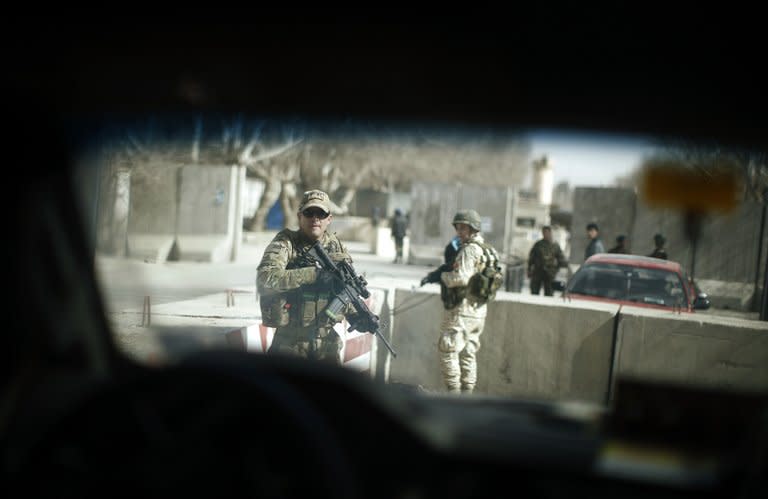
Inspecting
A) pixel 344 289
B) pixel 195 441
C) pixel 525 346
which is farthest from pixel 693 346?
pixel 195 441

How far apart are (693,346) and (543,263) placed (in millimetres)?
6836

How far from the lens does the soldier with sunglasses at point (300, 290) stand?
523 cm

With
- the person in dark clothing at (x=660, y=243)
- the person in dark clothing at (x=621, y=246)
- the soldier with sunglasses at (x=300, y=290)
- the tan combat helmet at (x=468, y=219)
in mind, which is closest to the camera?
the person in dark clothing at (x=660, y=243)

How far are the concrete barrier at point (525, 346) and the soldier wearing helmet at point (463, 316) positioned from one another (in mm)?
527

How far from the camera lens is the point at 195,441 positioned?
1.76 m

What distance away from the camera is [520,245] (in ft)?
52.7

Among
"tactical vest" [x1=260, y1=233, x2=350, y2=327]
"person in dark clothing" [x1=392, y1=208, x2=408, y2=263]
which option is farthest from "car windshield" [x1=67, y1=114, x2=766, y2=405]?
"person in dark clothing" [x1=392, y1=208, x2=408, y2=263]

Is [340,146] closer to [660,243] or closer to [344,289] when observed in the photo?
[660,243]

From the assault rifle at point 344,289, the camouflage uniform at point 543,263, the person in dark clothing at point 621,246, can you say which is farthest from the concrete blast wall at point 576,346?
the camouflage uniform at point 543,263

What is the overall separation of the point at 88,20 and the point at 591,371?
6.17 m

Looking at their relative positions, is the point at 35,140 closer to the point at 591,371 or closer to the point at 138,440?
the point at 138,440

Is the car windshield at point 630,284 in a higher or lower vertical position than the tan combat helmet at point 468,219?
lower

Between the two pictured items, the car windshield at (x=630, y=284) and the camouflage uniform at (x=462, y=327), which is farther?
the car windshield at (x=630, y=284)

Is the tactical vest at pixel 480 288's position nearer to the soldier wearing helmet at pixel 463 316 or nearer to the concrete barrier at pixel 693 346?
the soldier wearing helmet at pixel 463 316
